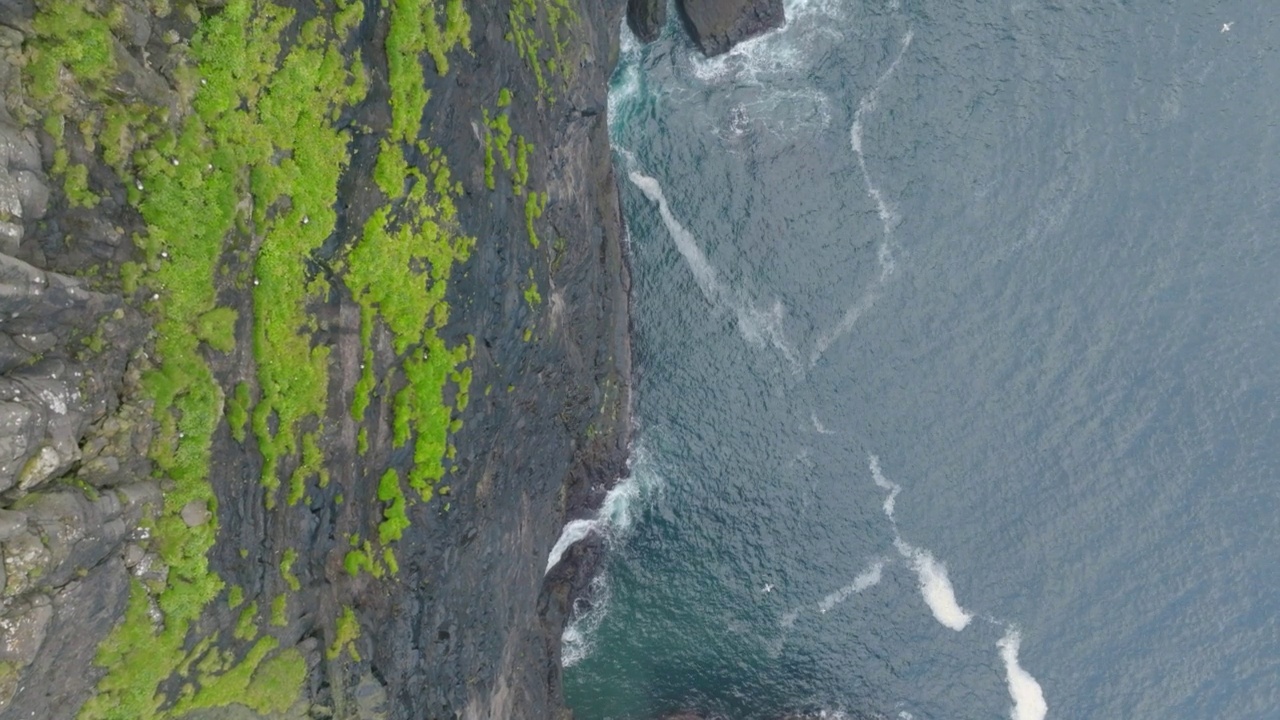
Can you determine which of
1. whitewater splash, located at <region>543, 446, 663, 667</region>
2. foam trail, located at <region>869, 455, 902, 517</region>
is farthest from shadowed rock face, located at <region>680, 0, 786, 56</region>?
foam trail, located at <region>869, 455, 902, 517</region>

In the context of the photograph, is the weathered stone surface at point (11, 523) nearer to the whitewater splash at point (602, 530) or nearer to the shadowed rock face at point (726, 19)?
the whitewater splash at point (602, 530)

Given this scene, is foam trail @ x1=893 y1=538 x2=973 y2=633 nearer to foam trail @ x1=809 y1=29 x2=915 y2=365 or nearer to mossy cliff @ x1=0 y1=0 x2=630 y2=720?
foam trail @ x1=809 y1=29 x2=915 y2=365

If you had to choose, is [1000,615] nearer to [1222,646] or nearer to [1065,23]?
[1222,646]

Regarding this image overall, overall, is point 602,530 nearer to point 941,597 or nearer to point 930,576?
point 930,576

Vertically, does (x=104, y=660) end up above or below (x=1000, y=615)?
above

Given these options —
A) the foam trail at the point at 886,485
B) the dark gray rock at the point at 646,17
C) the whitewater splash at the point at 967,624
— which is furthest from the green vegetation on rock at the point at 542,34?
the whitewater splash at the point at 967,624

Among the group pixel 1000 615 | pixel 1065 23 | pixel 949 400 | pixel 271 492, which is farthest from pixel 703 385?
pixel 1065 23
